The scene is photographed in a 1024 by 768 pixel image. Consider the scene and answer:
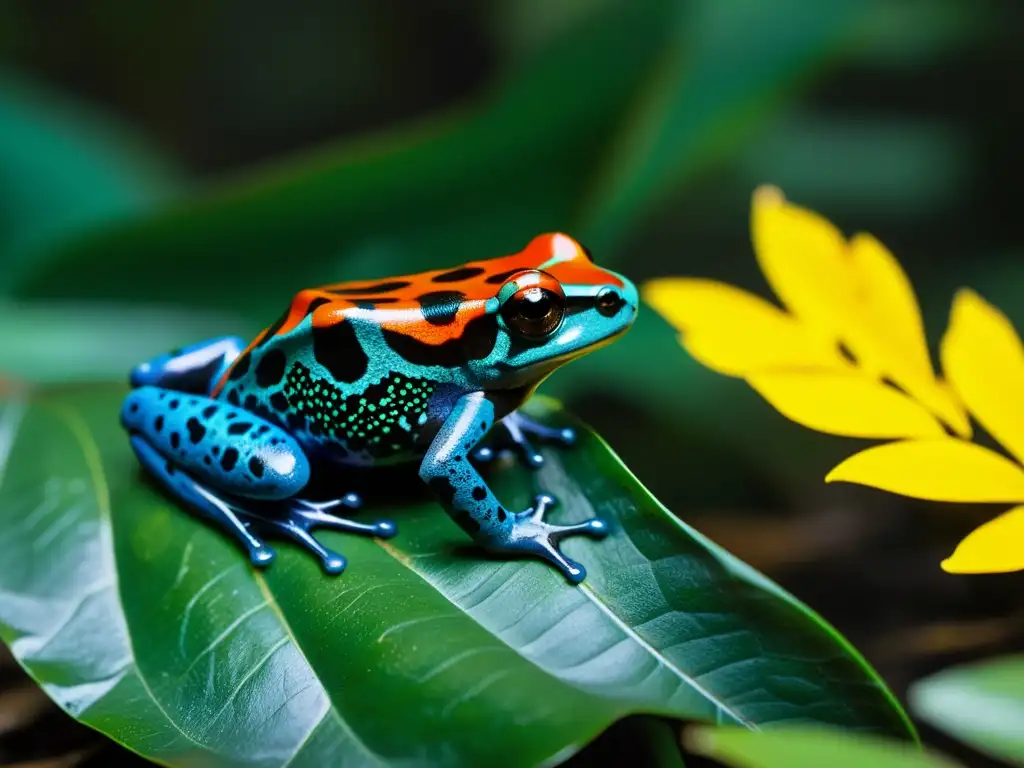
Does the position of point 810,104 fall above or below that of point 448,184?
above

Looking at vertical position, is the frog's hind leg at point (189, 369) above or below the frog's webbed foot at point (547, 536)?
below

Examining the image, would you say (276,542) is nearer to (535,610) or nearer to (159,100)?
(535,610)

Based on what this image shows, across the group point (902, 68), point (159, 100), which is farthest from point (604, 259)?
point (159, 100)

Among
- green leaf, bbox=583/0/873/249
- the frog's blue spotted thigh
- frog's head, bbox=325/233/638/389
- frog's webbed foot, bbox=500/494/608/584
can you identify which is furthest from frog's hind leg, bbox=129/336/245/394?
green leaf, bbox=583/0/873/249

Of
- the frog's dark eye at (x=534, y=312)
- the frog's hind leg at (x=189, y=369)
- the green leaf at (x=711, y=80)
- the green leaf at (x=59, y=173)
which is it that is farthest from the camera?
the green leaf at (x=59, y=173)

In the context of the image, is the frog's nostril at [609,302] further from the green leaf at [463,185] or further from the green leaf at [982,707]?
the green leaf at [982,707]

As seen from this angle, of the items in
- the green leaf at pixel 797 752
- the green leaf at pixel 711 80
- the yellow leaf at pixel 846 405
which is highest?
the green leaf at pixel 711 80

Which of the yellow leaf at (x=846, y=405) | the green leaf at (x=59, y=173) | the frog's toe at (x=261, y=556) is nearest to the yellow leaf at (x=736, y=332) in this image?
the yellow leaf at (x=846, y=405)

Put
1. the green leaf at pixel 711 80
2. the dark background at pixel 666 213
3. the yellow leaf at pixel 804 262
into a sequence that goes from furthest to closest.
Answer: the green leaf at pixel 711 80
the dark background at pixel 666 213
the yellow leaf at pixel 804 262

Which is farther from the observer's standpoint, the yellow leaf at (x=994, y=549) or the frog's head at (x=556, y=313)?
the frog's head at (x=556, y=313)
